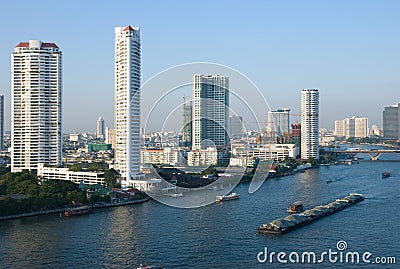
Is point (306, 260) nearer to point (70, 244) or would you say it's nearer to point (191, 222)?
point (191, 222)

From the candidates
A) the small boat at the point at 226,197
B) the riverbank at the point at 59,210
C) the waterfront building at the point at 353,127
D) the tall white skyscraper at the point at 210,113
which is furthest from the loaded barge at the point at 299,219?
the waterfront building at the point at 353,127

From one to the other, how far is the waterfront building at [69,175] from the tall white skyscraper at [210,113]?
6.21 m

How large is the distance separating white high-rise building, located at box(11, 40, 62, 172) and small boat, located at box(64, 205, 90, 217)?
4.09 metres

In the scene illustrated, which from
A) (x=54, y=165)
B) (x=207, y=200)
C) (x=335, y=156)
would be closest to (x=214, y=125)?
(x=335, y=156)

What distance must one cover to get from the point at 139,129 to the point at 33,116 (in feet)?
8.28

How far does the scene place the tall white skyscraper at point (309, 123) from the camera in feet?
59.8

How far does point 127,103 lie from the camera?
9.23 meters

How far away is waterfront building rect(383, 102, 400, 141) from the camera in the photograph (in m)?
33.3

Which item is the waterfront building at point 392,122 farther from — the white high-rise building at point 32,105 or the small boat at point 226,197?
the small boat at point 226,197

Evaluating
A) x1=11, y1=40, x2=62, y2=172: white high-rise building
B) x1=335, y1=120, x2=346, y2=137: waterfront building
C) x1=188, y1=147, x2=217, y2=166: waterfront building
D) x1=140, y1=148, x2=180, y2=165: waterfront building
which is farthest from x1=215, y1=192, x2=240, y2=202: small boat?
x1=335, y1=120, x2=346, y2=137: waterfront building

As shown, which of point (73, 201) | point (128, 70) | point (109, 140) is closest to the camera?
point (73, 201)

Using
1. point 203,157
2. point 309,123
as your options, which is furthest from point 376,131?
point 203,157

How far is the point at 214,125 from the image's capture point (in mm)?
16656

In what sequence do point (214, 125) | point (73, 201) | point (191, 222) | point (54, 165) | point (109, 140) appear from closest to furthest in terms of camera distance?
point (191, 222) → point (73, 201) → point (54, 165) → point (214, 125) → point (109, 140)
